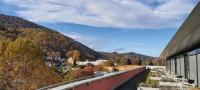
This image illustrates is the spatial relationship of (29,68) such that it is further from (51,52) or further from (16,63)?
(51,52)

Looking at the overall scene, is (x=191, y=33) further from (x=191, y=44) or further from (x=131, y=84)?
(x=131, y=84)

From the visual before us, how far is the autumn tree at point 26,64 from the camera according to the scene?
Result: 69.8 m

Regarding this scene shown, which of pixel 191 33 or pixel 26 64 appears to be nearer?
pixel 191 33

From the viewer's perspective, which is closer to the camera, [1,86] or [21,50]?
[1,86]

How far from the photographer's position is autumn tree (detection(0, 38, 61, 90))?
69.8 m

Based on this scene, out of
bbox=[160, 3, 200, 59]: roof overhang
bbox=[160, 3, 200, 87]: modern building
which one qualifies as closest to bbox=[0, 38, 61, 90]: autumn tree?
bbox=[160, 3, 200, 87]: modern building

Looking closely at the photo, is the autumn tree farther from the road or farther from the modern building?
the modern building

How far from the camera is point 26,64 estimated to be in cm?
7981

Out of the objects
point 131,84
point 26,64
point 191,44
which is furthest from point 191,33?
point 26,64

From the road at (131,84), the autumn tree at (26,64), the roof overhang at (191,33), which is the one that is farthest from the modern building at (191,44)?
the autumn tree at (26,64)

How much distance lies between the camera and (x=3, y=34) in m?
165

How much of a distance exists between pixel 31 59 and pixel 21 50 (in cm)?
349

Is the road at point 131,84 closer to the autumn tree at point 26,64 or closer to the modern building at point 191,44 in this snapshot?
the modern building at point 191,44

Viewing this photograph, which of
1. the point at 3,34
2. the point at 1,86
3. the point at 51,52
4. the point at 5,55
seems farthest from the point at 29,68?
the point at 51,52
